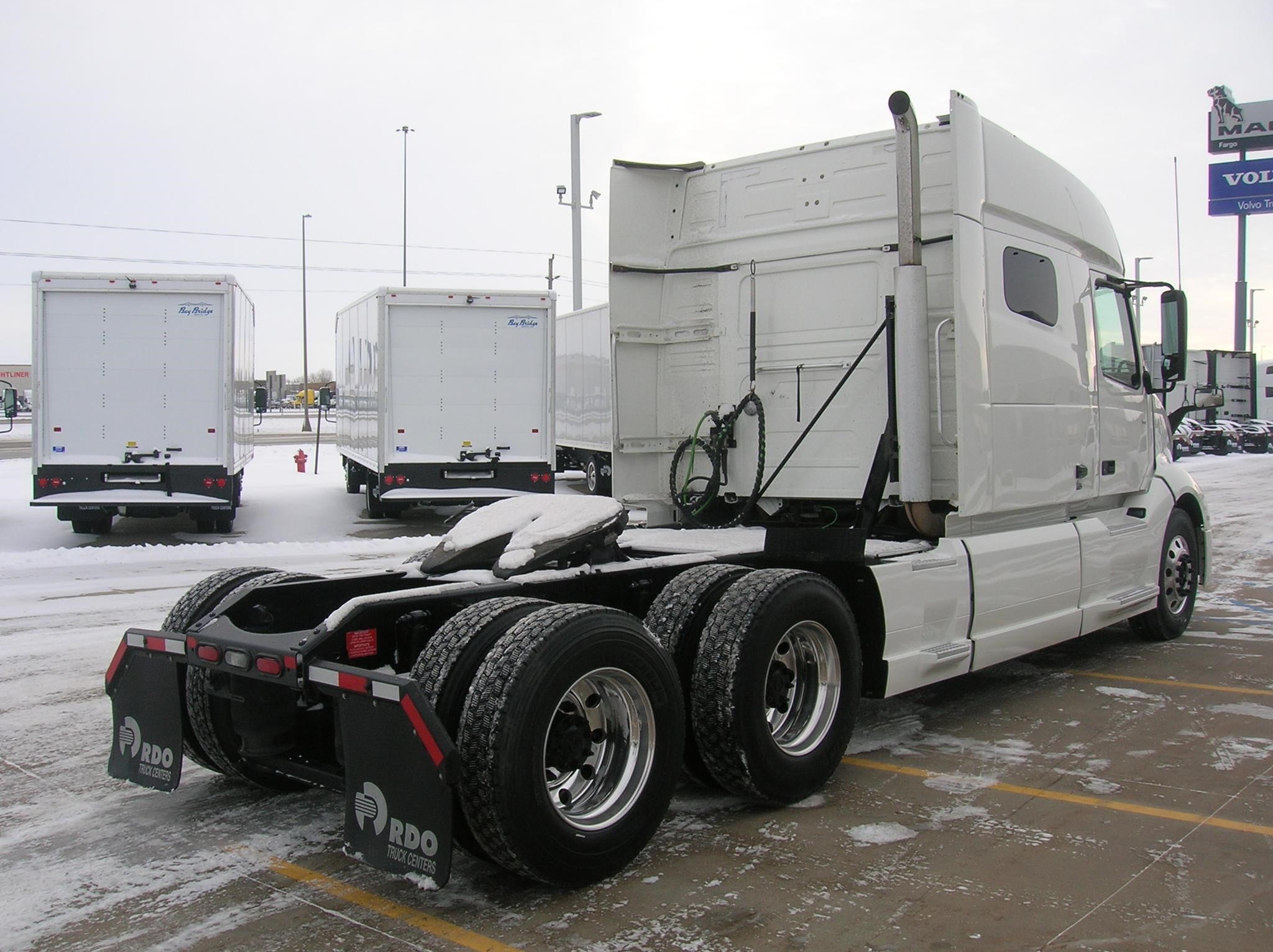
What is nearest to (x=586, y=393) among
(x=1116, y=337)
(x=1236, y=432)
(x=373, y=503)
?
(x=373, y=503)

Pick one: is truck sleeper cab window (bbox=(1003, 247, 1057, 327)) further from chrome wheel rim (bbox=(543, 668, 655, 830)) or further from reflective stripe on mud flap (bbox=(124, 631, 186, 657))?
reflective stripe on mud flap (bbox=(124, 631, 186, 657))

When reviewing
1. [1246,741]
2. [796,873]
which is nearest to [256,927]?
[796,873]

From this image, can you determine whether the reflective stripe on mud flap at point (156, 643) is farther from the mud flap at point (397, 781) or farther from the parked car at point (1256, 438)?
the parked car at point (1256, 438)

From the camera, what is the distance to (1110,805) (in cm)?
463

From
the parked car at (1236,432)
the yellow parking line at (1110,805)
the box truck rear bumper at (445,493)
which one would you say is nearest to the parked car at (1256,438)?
the parked car at (1236,432)

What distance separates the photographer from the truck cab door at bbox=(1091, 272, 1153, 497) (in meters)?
7.15

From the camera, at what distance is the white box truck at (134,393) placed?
1445 cm

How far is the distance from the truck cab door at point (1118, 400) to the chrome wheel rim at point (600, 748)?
4.25 metres

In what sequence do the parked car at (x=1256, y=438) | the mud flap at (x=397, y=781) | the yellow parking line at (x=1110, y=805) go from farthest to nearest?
the parked car at (x=1256, y=438) < the yellow parking line at (x=1110, y=805) < the mud flap at (x=397, y=781)

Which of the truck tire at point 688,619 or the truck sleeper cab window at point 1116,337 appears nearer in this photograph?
the truck tire at point 688,619

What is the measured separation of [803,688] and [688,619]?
0.70 metres

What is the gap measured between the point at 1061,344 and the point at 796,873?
3.99 meters

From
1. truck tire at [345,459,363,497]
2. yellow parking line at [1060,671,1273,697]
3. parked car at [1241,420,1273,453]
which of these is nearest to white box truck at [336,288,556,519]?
truck tire at [345,459,363,497]

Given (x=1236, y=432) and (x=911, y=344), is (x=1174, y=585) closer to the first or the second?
(x=911, y=344)
